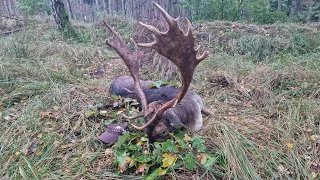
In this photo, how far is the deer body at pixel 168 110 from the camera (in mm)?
2554

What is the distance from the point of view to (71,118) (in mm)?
3211

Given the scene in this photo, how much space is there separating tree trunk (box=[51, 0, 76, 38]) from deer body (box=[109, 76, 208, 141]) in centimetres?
366

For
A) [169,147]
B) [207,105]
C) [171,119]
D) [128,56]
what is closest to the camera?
[169,147]

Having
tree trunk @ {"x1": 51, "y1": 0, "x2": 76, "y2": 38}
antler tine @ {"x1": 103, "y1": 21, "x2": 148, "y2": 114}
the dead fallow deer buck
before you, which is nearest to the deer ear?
the dead fallow deer buck

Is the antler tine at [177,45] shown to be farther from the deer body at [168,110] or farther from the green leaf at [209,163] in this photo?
the green leaf at [209,163]

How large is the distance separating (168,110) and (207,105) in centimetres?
116

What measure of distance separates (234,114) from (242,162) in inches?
46.1

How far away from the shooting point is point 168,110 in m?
2.68

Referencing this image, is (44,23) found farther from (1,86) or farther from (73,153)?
(73,153)

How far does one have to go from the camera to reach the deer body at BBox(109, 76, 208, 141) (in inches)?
101

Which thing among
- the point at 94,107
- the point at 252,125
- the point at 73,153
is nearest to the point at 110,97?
the point at 94,107

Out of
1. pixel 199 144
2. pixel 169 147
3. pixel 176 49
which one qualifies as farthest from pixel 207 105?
pixel 176 49

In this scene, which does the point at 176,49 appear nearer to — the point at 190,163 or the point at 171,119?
the point at 171,119

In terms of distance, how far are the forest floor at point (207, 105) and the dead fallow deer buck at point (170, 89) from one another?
276 millimetres
